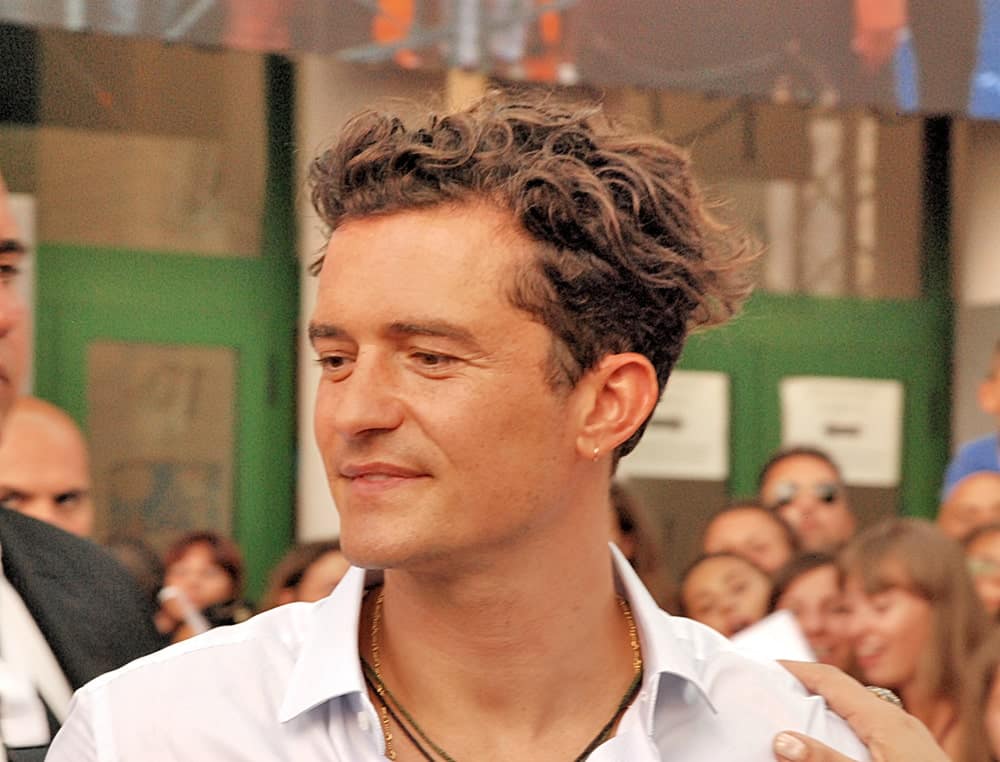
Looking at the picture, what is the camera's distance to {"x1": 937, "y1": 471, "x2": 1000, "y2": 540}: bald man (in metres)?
6.46

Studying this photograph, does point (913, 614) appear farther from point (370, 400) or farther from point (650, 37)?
point (650, 37)

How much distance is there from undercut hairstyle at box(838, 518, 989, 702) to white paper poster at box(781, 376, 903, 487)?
3.78 m

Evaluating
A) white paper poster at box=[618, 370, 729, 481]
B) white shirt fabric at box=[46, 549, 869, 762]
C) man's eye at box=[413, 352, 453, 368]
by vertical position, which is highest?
man's eye at box=[413, 352, 453, 368]

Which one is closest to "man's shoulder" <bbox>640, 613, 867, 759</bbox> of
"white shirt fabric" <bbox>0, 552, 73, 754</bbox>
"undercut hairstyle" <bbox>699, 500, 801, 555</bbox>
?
"white shirt fabric" <bbox>0, 552, 73, 754</bbox>

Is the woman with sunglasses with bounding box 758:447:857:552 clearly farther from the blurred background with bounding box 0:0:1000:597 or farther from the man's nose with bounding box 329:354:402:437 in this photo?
the man's nose with bounding box 329:354:402:437

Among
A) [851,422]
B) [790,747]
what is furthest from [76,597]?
[851,422]

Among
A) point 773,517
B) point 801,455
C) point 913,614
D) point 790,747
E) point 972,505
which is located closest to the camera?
point 790,747

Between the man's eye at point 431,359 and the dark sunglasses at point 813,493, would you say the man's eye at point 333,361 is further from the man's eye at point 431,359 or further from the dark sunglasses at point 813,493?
the dark sunglasses at point 813,493

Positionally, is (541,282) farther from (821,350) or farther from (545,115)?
(821,350)

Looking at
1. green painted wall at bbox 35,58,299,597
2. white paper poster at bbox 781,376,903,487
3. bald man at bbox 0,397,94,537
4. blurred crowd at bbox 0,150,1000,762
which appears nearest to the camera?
blurred crowd at bbox 0,150,1000,762

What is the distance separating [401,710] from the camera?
8.84 feet

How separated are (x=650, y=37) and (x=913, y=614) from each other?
3824mm

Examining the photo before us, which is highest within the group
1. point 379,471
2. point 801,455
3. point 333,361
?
point 333,361

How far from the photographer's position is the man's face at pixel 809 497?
270 inches
